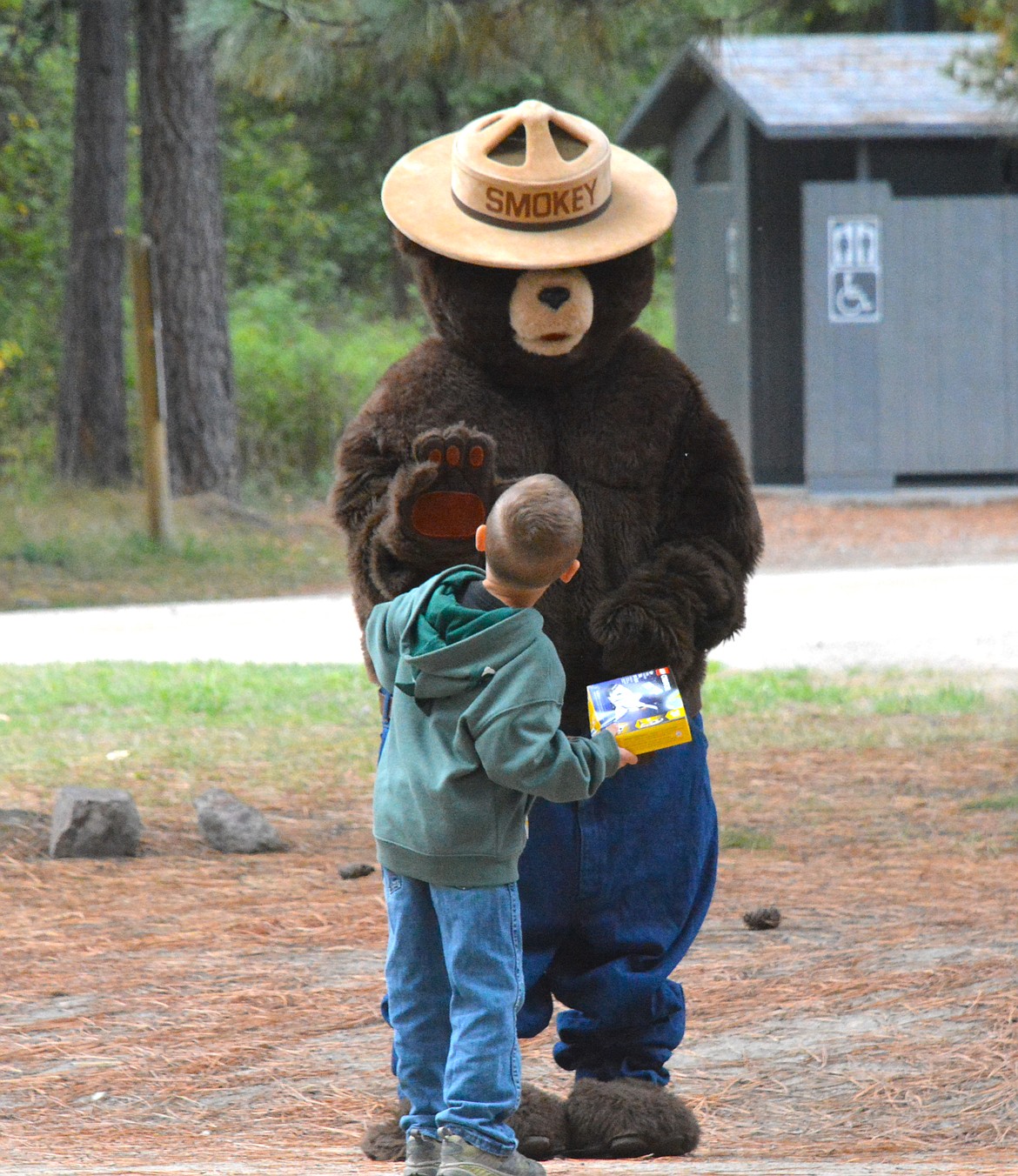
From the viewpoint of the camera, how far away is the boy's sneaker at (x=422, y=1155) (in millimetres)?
2736

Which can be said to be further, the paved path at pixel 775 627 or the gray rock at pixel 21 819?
the paved path at pixel 775 627

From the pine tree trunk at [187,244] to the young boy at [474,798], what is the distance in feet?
39.1

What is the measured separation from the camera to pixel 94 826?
5691 mm

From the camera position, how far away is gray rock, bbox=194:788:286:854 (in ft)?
19.0

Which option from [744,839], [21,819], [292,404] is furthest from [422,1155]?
[292,404]

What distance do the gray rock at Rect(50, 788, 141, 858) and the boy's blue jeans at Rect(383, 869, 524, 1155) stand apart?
299cm

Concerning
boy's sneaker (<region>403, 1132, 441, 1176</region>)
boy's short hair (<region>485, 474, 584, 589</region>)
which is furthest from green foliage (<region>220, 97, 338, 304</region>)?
boy's sneaker (<region>403, 1132, 441, 1176</region>)

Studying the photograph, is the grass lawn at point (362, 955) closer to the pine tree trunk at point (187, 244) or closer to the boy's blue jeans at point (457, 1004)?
the boy's blue jeans at point (457, 1004)

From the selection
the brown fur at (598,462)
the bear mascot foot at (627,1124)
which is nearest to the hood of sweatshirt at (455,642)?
the brown fur at (598,462)

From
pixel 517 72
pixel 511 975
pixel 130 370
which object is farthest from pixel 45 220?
pixel 511 975

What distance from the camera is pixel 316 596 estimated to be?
1180 cm

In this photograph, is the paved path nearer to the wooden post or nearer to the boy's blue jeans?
the wooden post

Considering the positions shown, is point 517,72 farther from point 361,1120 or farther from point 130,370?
point 130,370

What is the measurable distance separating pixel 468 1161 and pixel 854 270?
13.8m
